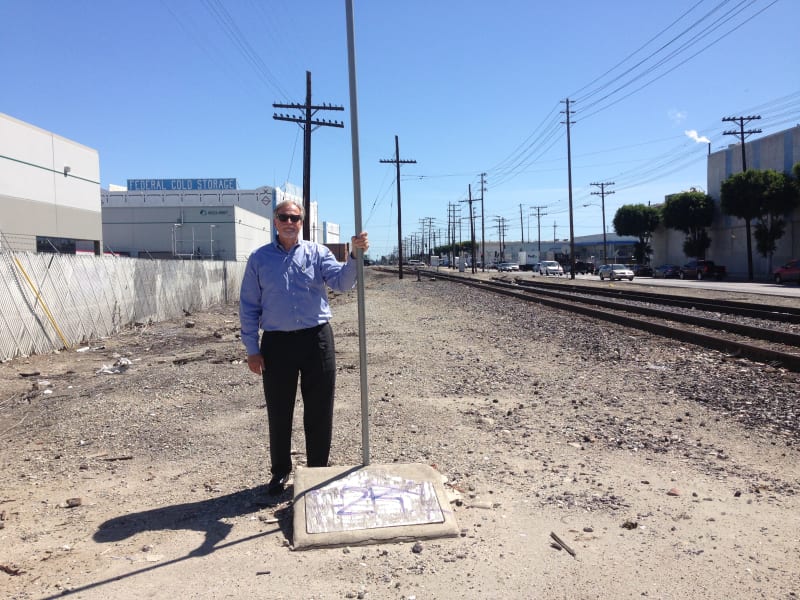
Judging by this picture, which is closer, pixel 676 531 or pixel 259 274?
pixel 676 531

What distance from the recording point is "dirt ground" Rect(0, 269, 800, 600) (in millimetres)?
3277

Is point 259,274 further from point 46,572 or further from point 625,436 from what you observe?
point 625,436

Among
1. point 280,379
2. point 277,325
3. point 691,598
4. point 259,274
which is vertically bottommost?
point 691,598

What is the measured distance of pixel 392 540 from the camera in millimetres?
3680

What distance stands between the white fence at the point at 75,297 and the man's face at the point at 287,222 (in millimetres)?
9764

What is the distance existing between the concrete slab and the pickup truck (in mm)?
52450

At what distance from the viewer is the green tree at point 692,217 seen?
2229 inches

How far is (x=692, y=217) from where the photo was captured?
5712 cm

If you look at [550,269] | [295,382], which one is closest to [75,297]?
[295,382]

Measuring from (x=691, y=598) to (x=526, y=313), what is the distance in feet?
57.6

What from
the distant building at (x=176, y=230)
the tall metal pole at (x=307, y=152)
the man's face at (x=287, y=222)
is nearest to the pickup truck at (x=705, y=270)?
the tall metal pole at (x=307, y=152)

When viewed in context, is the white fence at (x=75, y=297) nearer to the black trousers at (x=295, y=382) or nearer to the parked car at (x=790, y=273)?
the black trousers at (x=295, y=382)

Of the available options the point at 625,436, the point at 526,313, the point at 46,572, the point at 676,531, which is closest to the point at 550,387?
the point at 625,436

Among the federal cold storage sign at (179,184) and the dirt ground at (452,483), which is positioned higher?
the federal cold storage sign at (179,184)
